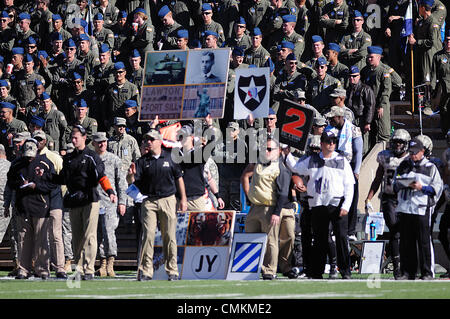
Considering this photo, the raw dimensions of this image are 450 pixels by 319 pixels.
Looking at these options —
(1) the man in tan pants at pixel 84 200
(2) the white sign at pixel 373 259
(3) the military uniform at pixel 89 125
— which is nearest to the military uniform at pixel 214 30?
(3) the military uniform at pixel 89 125

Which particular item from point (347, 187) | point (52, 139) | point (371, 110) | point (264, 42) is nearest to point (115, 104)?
point (52, 139)

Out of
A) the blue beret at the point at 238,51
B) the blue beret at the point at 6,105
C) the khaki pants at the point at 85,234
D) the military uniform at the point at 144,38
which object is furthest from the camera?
the military uniform at the point at 144,38

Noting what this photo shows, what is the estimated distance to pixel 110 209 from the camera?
17.2 m

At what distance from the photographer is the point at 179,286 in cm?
1327

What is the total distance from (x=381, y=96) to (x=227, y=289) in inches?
298

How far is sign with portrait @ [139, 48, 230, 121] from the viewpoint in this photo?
15625mm

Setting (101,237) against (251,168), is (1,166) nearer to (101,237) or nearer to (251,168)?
(101,237)

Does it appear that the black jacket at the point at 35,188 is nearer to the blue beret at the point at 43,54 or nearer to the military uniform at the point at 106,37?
the blue beret at the point at 43,54

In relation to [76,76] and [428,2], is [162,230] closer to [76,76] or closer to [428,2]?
[76,76]

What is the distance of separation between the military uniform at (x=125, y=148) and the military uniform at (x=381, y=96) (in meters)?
4.08

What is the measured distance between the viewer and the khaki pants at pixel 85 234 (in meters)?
15.2

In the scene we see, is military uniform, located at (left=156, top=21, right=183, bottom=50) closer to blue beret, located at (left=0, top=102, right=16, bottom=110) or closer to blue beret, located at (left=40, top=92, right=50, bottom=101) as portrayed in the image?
blue beret, located at (left=40, top=92, right=50, bottom=101)

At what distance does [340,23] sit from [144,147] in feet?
23.2

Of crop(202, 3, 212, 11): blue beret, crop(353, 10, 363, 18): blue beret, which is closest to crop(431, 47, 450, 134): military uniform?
crop(353, 10, 363, 18): blue beret
